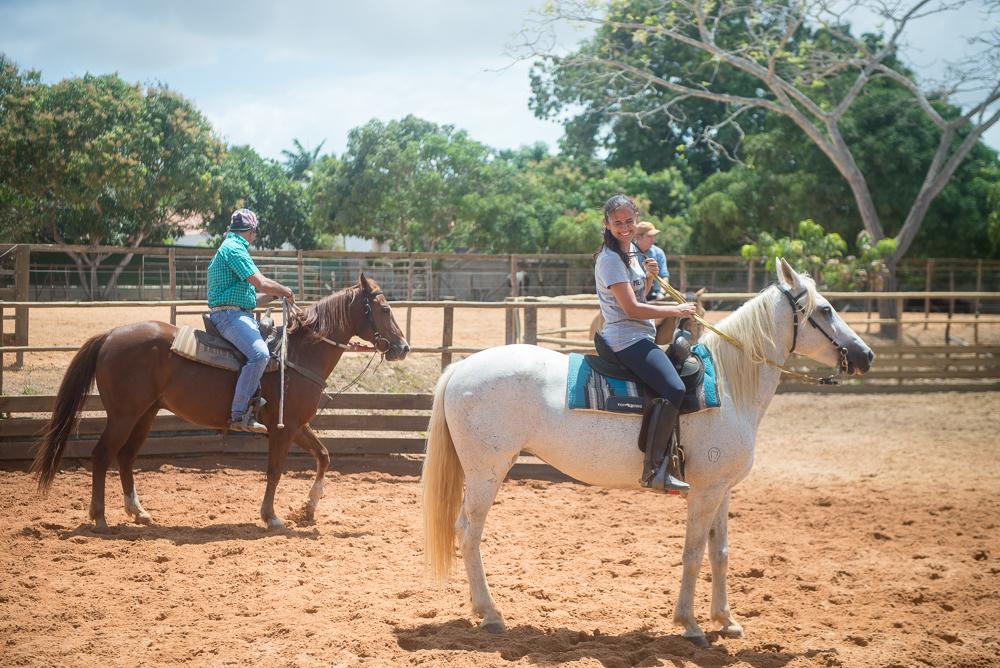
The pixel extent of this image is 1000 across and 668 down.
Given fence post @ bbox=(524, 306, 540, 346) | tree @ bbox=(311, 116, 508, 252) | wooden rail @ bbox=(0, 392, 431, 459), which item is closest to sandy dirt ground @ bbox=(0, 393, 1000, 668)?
wooden rail @ bbox=(0, 392, 431, 459)

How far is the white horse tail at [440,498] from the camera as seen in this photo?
341 centimetres

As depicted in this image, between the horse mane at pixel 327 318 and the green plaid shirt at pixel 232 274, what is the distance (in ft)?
1.32

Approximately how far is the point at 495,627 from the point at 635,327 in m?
1.61

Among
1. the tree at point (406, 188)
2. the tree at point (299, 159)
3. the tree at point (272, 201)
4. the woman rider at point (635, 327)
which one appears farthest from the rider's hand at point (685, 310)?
the tree at point (299, 159)

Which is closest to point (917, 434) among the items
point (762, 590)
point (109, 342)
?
point (762, 590)

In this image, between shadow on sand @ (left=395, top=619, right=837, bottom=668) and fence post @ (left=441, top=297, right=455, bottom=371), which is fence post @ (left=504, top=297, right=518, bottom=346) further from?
shadow on sand @ (left=395, top=619, right=837, bottom=668)

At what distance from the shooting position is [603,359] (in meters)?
3.37

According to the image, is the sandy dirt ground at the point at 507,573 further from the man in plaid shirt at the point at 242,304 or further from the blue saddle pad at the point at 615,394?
the blue saddle pad at the point at 615,394

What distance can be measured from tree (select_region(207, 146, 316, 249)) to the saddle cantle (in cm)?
2052

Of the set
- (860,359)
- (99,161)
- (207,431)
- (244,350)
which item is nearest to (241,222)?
(244,350)

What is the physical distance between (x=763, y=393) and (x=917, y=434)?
5991 mm

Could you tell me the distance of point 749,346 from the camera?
3.38 m

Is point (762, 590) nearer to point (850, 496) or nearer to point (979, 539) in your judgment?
point (979, 539)

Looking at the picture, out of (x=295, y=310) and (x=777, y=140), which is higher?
(x=777, y=140)
